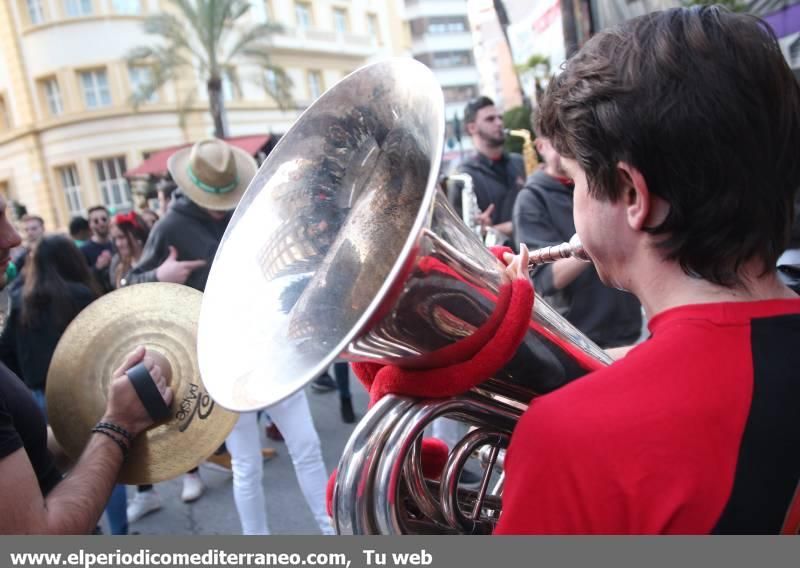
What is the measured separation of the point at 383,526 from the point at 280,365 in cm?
27

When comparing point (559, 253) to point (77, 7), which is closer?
point (559, 253)

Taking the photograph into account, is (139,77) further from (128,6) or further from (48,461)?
(48,461)


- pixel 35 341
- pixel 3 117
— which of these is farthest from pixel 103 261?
pixel 3 117

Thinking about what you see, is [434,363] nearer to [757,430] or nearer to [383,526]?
[383,526]

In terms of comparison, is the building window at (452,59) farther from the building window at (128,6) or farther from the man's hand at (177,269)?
the man's hand at (177,269)

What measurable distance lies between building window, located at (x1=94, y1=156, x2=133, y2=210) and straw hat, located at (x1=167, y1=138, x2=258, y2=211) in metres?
22.6

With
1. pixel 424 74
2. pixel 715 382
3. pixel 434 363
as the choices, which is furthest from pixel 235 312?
pixel 715 382

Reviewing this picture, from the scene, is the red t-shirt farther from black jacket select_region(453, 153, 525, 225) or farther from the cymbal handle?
black jacket select_region(453, 153, 525, 225)

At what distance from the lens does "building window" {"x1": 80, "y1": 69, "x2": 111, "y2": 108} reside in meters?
23.1

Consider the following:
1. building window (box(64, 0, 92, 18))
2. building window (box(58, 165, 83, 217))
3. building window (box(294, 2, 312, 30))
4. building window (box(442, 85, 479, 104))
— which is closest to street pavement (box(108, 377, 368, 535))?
building window (box(58, 165, 83, 217))

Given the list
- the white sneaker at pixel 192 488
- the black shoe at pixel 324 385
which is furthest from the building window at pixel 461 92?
the white sneaker at pixel 192 488

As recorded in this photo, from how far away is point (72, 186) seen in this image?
23953 mm

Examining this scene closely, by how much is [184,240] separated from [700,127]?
99.7 inches

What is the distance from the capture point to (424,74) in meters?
0.95
